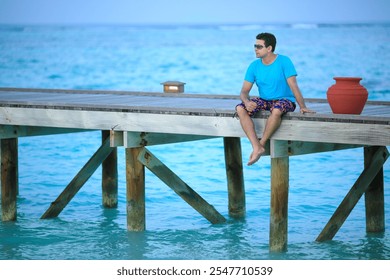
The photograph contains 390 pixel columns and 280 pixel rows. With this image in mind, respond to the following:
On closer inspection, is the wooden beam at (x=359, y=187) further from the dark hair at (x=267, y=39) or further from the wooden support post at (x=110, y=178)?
the wooden support post at (x=110, y=178)

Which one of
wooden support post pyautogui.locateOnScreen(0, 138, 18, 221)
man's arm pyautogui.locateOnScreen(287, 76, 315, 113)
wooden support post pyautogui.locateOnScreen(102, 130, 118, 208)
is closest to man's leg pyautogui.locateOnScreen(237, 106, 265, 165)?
man's arm pyautogui.locateOnScreen(287, 76, 315, 113)

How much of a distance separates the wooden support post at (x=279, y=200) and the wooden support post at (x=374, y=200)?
1832mm

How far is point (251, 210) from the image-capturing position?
17.0m

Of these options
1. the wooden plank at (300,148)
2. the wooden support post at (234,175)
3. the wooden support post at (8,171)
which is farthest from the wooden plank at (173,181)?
the wooden support post at (8,171)

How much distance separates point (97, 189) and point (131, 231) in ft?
19.7

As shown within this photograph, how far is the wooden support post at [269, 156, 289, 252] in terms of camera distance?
1186cm

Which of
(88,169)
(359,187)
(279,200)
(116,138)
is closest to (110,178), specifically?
(88,169)

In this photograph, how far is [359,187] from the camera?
43.0ft

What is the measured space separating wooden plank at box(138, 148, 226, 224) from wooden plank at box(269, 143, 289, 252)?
177cm

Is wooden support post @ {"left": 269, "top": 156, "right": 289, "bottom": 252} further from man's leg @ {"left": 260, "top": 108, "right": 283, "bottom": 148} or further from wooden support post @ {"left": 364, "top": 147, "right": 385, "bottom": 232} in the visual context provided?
wooden support post @ {"left": 364, "top": 147, "right": 385, "bottom": 232}

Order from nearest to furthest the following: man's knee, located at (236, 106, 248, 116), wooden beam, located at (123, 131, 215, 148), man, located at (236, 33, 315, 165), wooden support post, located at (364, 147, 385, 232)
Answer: man, located at (236, 33, 315, 165) → man's knee, located at (236, 106, 248, 116) → wooden beam, located at (123, 131, 215, 148) → wooden support post, located at (364, 147, 385, 232)

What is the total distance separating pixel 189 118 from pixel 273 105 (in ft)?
3.53

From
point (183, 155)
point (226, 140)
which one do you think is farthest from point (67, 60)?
point (226, 140)
